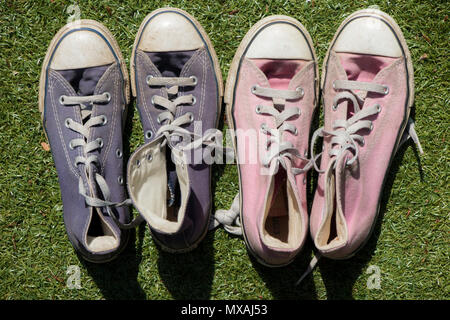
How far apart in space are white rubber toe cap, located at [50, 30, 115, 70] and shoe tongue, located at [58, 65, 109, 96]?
16 mm

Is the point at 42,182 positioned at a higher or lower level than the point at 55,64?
lower

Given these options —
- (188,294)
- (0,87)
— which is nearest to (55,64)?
(0,87)

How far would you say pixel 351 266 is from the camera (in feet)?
5.50

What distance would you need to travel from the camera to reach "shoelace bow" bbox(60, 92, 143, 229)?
1500 mm

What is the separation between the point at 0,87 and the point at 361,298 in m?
1.74

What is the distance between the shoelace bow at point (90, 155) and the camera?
1.50m

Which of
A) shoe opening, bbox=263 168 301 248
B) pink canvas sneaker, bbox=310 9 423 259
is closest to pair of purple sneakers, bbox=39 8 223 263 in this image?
shoe opening, bbox=263 168 301 248

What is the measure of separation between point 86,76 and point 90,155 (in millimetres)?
316

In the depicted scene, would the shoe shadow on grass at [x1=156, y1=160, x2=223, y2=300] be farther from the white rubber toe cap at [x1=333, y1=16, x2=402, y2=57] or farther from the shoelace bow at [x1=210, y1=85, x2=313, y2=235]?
the white rubber toe cap at [x1=333, y1=16, x2=402, y2=57]

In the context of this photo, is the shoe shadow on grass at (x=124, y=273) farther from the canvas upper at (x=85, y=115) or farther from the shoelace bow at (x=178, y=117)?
the shoelace bow at (x=178, y=117)

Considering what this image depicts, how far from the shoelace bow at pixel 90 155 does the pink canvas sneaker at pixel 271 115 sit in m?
0.44

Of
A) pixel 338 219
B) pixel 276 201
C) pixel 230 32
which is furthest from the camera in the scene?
pixel 230 32

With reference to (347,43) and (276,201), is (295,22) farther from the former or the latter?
(276,201)
